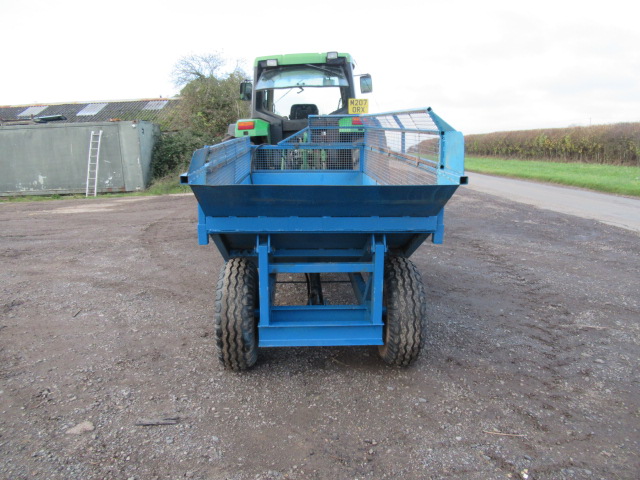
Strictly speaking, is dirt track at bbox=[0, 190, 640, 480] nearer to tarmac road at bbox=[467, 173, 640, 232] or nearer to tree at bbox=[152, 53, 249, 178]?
tarmac road at bbox=[467, 173, 640, 232]

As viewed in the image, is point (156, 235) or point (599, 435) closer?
point (599, 435)

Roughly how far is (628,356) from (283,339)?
8.73 ft

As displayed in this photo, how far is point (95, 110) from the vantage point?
2702cm

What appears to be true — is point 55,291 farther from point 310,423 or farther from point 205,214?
point 310,423

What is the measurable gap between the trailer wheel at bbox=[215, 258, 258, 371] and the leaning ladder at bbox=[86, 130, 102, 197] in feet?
41.3

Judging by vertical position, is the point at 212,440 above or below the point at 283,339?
below

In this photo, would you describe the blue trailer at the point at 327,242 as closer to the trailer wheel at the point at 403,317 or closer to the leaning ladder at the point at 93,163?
the trailer wheel at the point at 403,317

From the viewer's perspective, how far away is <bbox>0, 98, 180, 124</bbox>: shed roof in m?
25.3

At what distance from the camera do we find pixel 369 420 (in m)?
2.91

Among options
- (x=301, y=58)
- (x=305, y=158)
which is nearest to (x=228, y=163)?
(x=305, y=158)

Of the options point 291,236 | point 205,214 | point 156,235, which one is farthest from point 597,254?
point 156,235

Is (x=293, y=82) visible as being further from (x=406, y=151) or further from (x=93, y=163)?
(x=93, y=163)

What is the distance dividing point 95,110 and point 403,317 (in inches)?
1103

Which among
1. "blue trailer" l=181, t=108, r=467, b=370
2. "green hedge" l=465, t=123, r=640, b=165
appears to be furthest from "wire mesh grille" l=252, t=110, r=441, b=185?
"green hedge" l=465, t=123, r=640, b=165
